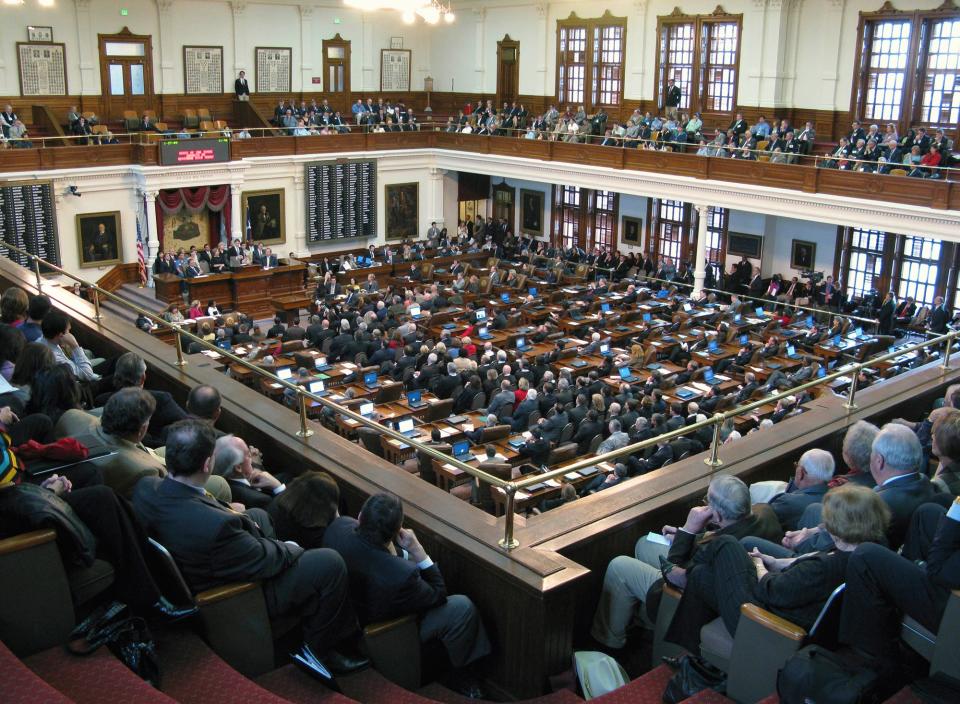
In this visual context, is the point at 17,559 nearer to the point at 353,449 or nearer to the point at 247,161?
the point at 353,449

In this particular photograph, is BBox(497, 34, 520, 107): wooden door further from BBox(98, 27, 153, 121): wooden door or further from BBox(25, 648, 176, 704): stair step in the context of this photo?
BBox(25, 648, 176, 704): stair step

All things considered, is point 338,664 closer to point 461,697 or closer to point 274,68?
point 461,697

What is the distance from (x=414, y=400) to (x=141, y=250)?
11.4 m

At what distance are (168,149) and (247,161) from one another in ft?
6.97

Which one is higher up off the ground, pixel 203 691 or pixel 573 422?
pixel 203 691

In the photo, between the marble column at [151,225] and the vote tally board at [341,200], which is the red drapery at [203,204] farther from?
→ the vote tally board at [341,200]

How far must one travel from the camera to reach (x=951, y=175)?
16453 millimetres

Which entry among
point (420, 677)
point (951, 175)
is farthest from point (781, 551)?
point (951, 175)

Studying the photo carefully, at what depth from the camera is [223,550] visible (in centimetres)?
378

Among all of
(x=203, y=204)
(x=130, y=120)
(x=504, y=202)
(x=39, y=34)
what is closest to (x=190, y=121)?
(x=130, y=120)

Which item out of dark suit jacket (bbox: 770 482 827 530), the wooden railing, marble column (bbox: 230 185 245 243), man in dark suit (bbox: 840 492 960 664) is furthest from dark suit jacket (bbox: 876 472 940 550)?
marble column (bbox: 230 185 245 243)

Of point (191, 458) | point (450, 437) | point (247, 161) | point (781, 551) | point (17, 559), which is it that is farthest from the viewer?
point (247, 161)

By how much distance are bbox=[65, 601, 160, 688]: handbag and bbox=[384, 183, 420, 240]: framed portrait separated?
2380cm

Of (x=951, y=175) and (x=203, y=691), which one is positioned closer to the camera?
(x=203, y=691)
